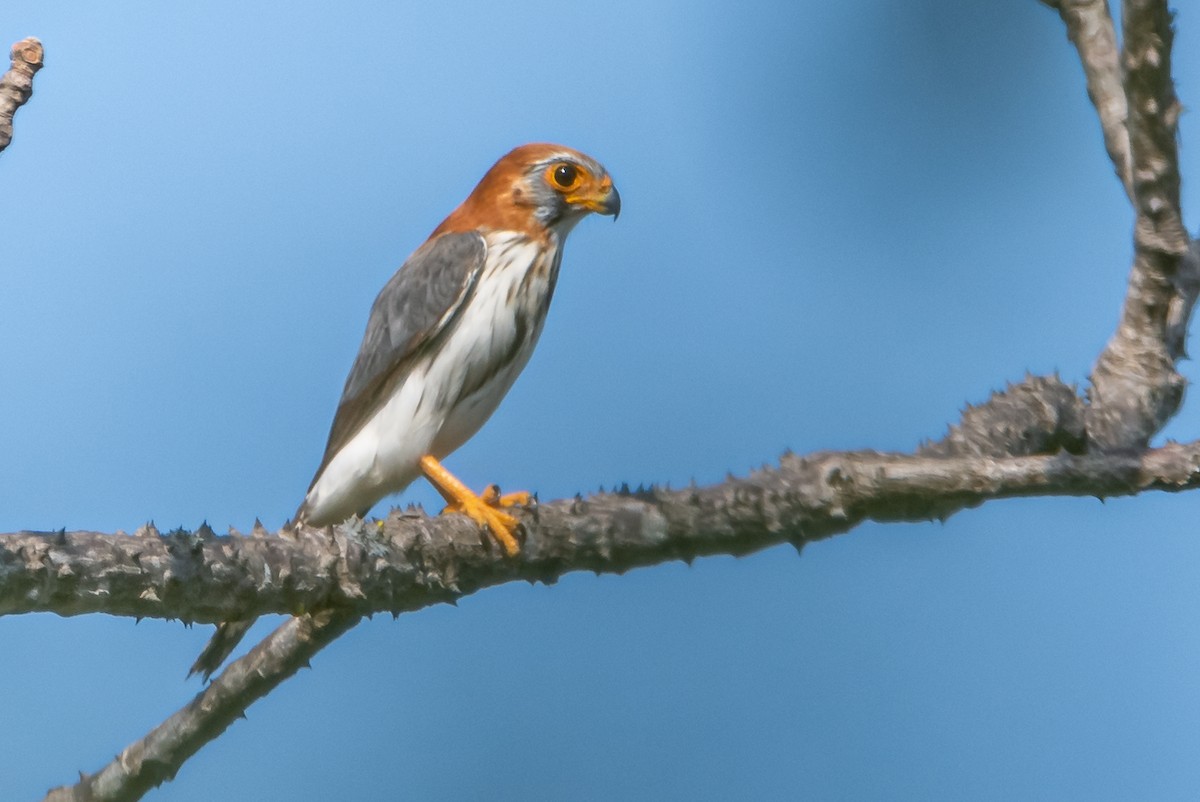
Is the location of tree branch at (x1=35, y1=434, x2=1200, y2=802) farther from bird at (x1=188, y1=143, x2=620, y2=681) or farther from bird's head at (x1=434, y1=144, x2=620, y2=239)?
bird's head at (x1=434, y1=144, x2=620, y2=239)

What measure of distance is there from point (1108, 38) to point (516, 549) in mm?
2015

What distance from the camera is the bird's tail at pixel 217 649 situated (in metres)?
3.03

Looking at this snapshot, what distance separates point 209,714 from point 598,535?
0.91 metres

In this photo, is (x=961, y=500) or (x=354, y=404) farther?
(x=354, y=404)

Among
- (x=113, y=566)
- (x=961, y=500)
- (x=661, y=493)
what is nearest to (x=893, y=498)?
(x=961, y=500)

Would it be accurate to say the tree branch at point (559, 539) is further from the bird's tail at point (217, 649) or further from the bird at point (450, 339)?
the bird at point (450, 339)

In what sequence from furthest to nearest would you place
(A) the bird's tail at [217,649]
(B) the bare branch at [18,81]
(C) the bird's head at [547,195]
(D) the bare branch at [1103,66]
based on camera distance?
(C) the bird's head at [547,195], (D) the bare branch at [1103,66], (A) the bird's tail at [217,649], (B) the bare branch at [18,81]

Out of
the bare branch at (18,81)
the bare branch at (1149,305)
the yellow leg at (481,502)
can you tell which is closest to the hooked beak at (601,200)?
the yellow leg at (481,502)

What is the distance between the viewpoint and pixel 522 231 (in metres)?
3.93

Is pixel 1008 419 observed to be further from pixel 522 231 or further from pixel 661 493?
pixel 522 231

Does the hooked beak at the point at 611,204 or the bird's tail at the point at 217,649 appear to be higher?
the hooked beak at the point at 611,204

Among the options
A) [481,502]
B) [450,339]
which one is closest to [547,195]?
[450,339]

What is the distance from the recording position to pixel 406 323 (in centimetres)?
372

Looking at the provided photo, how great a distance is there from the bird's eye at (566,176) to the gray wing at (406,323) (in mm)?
317
